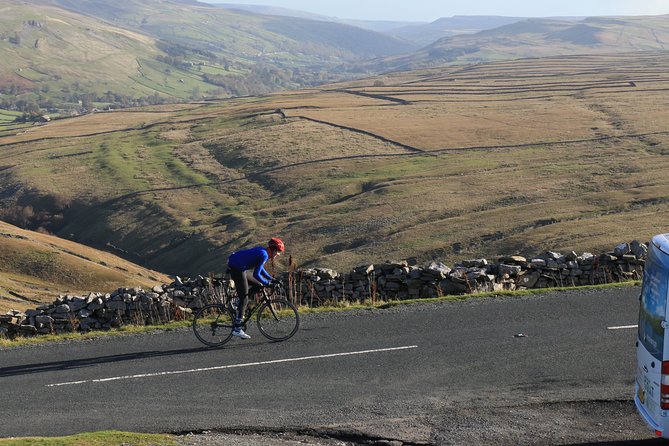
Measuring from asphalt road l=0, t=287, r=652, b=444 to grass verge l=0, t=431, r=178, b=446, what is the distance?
0.65 m

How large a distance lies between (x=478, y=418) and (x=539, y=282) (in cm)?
973

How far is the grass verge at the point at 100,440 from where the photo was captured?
10461 mm

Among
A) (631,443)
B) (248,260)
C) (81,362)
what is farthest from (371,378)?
(81,362)

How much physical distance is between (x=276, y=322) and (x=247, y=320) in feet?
2.46

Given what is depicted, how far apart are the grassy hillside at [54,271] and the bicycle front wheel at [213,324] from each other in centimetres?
3223

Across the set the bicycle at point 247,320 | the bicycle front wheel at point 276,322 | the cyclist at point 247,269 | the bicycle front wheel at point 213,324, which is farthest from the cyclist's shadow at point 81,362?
the bicycle front wheel at point 276,322

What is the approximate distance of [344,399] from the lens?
12.5m

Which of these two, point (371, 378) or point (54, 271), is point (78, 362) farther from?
point (54, 271)

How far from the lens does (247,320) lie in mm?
16188

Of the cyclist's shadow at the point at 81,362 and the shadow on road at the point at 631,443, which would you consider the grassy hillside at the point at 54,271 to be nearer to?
the cyclist's shadow at the point at 81,362

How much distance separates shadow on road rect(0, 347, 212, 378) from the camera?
15.0 metres

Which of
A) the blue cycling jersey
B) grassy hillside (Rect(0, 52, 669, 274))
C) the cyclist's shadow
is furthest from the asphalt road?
grassy hillside (Rect(0, 52, 669, 274))

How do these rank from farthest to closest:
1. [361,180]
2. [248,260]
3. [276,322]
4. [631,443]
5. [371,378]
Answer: [361,180]
[276,322]
[248,260]
[371,378]
[631,443]

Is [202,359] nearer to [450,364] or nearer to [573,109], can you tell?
[450,364]
